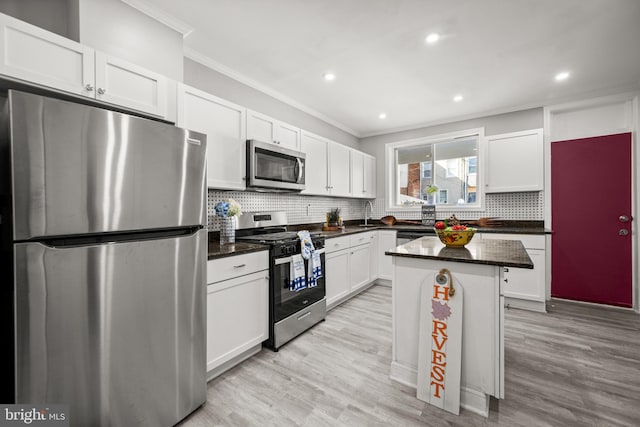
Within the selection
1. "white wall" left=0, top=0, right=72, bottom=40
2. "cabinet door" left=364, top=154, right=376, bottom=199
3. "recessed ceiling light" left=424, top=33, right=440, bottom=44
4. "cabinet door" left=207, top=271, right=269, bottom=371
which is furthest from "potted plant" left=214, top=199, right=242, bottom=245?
"cabinet door" left=364, top=154, right=376, bottom=199

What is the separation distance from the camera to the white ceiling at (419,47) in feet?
6.48

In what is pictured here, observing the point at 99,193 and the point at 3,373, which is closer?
the point at 3,373

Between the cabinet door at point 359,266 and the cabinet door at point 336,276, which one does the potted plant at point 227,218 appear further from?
the cabinet door at point 359,266

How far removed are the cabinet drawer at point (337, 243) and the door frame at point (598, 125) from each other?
2633 millimetres

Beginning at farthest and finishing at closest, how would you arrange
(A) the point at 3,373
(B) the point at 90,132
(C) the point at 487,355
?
1. (C) the point at 487,355
2. (B) the point at 90,132
3. (A) the point at 3,373

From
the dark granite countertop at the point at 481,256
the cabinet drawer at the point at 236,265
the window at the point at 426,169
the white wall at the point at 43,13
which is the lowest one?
the cabinet drawer at the point at 236,265

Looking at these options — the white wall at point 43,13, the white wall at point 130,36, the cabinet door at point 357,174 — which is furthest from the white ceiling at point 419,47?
the cabinet door at point 357,174

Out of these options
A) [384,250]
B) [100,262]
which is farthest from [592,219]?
[100,262]

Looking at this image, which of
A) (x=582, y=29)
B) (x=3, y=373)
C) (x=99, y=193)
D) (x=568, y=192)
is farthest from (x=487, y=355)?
(x=568, y=192)

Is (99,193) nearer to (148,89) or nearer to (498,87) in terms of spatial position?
(148,89)

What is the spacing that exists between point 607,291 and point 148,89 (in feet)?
17.5

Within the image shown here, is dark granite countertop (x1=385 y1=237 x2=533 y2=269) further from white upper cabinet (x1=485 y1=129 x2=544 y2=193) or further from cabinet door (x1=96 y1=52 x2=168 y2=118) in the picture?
white upper cabinet (x1=485 y1=129 x2=544 y2=193)

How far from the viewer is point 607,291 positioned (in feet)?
11.2

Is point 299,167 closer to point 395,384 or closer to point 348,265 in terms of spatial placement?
point 348,265
